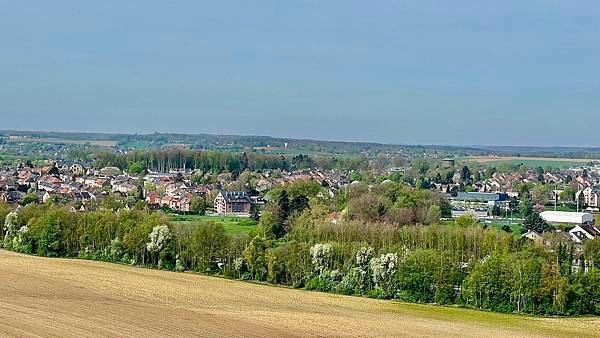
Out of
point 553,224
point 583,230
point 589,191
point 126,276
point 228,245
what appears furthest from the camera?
point 589,191

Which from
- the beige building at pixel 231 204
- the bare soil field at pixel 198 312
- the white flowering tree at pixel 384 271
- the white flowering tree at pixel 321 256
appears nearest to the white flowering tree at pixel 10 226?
the bare soil field at pixel 198 312

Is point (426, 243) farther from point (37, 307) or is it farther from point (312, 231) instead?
point (37, 307)

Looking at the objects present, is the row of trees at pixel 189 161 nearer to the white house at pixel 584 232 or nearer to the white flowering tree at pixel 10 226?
the white house at pixel 584 232

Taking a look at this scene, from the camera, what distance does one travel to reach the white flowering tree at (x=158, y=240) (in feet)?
163

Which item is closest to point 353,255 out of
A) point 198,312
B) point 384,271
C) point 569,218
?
point 384,271

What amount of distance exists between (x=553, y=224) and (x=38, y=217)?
146ft

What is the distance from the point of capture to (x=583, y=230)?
2702 inches

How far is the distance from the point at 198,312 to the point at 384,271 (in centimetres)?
1351

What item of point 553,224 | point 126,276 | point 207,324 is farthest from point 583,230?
point 207,324

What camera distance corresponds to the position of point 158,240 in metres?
49.7

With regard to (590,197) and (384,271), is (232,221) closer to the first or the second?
(384,271)

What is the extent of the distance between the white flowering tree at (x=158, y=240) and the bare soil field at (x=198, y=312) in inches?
146

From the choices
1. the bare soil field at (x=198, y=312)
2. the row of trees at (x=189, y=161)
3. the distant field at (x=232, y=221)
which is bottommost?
the distant field at (x=232, y=221)

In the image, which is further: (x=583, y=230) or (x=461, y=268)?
(x=583, y=230)
